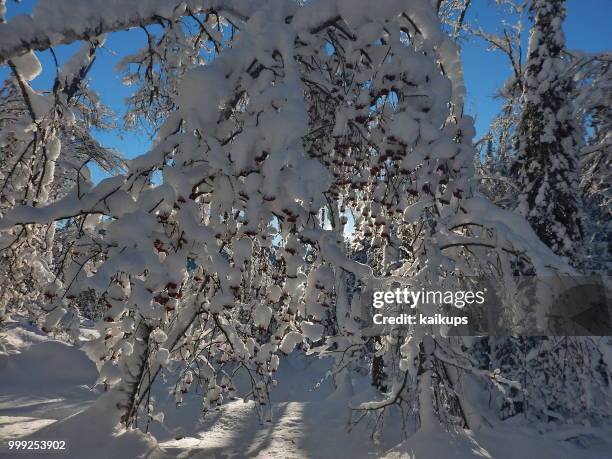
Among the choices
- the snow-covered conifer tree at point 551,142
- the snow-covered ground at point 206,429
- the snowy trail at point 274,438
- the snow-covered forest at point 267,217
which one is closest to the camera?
the snow-covered forest at point 267,217

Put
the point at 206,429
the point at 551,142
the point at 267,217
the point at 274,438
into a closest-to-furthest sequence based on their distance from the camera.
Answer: the point at 267,217
the point at 274,438
the point at 206,429
the point at 551,142

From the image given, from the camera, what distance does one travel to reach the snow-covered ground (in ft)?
13.4

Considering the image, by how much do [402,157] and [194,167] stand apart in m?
1.15

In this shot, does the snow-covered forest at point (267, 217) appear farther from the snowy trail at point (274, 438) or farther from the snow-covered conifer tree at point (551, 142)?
the snow-covered conifer tree at point (551, 142)

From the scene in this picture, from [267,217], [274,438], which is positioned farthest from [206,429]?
[267,217]

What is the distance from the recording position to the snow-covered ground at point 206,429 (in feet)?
13.4

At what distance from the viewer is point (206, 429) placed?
770 centimetres

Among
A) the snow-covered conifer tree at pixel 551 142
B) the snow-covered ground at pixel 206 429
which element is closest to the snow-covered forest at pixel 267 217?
the snow-covered ground at pixel 206 429

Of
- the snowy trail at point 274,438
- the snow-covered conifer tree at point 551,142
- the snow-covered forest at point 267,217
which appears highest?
the snow-covered conifer tree at point 551,142

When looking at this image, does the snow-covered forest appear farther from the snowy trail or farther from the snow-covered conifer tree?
the snow-covered conifer tree

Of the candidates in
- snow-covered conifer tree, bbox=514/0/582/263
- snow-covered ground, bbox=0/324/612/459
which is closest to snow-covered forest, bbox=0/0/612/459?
snow-covered ground, bbox=0/324/612/459

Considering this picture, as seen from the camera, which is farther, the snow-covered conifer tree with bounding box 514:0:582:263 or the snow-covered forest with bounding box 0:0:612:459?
the snow-covered conifer tree with bounding box 514:0:582:263

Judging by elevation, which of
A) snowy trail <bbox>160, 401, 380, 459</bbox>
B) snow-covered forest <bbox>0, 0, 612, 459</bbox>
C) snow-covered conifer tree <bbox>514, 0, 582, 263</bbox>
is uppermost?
snow-covered conifer tree <bbox>514, 0, 582, 263</bbox>

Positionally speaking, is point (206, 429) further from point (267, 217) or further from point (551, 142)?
point (551, 142)
